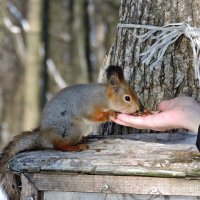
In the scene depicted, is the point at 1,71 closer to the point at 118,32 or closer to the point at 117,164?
the point at 118,32

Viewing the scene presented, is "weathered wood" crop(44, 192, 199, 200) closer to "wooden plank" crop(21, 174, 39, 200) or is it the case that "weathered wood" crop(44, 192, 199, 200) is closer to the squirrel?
"wooden plank" crop(21, 174, 39, 200)

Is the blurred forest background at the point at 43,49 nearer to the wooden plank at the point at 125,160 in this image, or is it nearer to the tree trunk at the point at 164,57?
the tree trunk at the point at 164,57

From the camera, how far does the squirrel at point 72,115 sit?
369 cm

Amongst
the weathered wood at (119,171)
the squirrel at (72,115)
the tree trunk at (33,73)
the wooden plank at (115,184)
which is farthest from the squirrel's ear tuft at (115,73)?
the tree trunk at (33,73)

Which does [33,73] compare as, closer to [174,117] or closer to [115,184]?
[174,117]

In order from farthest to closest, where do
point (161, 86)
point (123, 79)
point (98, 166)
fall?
point (161, 86), point (123, 79), point (98, 166)

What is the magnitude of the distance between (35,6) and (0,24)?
0.60 metres

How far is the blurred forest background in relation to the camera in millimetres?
9242

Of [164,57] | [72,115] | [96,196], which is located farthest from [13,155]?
[164,57]

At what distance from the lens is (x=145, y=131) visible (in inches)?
170

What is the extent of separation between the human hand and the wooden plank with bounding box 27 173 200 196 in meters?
0.33

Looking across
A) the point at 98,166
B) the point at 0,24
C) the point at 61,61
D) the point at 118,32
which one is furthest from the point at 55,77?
the point at 98,166

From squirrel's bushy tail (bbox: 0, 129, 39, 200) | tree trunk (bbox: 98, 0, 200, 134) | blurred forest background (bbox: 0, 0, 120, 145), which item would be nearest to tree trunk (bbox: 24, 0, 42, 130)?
blurred forest background (bbox: 0, 0, 120, 145)

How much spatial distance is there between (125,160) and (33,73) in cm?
597
